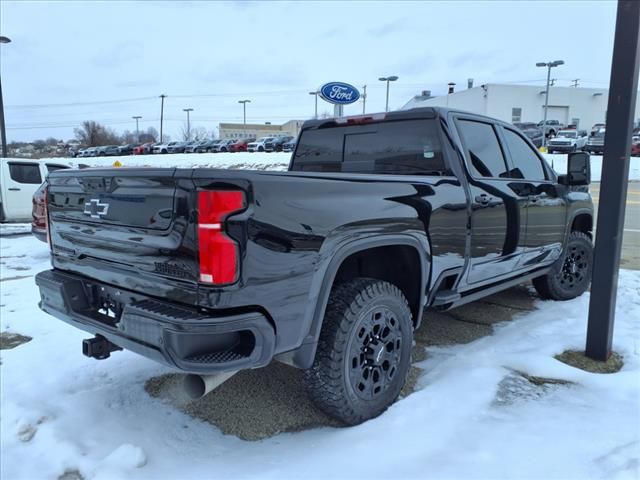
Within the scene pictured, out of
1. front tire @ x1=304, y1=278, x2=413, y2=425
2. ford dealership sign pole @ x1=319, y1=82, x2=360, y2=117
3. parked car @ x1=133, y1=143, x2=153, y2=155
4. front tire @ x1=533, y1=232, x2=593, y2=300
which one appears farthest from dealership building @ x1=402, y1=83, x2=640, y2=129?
front tire @ x1=304, y1=278, x2=413, y2=425

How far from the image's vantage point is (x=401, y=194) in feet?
9.92

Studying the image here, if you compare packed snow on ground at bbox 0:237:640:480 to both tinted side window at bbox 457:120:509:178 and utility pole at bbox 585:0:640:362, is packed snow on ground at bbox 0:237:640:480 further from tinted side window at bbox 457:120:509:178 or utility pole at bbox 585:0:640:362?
tinted side window at bbox 457:120:509:178

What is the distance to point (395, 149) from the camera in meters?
3.90

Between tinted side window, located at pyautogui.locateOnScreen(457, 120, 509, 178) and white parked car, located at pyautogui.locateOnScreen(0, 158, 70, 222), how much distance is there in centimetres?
949

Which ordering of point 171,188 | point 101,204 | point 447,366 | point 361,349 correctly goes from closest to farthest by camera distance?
point 171,188 → point 101,204 → point 361,349 → point 447,366

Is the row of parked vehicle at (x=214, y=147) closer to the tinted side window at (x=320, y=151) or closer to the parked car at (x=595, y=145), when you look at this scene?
the parked car at (x=595, y=145)

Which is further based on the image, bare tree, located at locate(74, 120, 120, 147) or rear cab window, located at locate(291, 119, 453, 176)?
bare tree, located at locate(74, 120, 120, 147)

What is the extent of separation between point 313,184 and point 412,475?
4.87 feet

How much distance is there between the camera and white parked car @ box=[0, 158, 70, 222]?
10641 mm

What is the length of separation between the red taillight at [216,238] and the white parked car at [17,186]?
32.5 ft

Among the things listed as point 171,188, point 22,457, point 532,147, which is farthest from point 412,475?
point 532,147

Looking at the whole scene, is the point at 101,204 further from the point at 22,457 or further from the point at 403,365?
the point at 403,365

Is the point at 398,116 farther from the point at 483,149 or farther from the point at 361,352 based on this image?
the point at 361,352

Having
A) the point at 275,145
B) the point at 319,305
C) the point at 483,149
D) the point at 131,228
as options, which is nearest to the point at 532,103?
the point at 275,145
